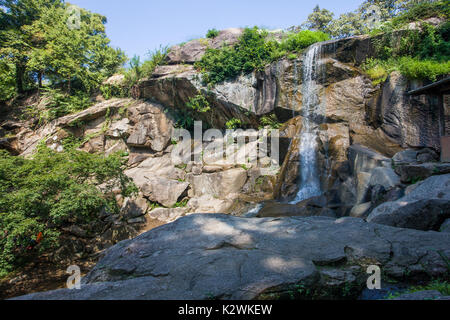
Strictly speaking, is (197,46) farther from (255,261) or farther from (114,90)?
(255,261)

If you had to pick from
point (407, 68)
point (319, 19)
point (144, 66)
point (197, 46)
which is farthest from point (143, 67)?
point (319, 19)

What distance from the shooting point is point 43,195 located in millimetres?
7969

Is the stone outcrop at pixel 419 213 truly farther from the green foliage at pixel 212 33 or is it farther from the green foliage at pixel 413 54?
the green foliage at pixel 212 33

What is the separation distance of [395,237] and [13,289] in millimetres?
10563

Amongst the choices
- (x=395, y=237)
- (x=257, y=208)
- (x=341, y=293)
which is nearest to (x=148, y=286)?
(x=341, y=293)

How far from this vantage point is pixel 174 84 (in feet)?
51.1

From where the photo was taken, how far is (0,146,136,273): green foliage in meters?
6.95

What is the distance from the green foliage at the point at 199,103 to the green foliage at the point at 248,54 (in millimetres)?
1081

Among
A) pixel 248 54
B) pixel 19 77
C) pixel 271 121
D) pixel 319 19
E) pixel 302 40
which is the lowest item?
pixel 271 121

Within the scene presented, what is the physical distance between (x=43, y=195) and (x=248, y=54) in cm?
1277

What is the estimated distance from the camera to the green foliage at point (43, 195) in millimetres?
6954

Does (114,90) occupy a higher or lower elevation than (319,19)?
lower

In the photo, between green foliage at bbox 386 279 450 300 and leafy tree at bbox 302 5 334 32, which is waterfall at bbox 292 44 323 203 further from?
leafy tree at bbox 302 5 334 32
